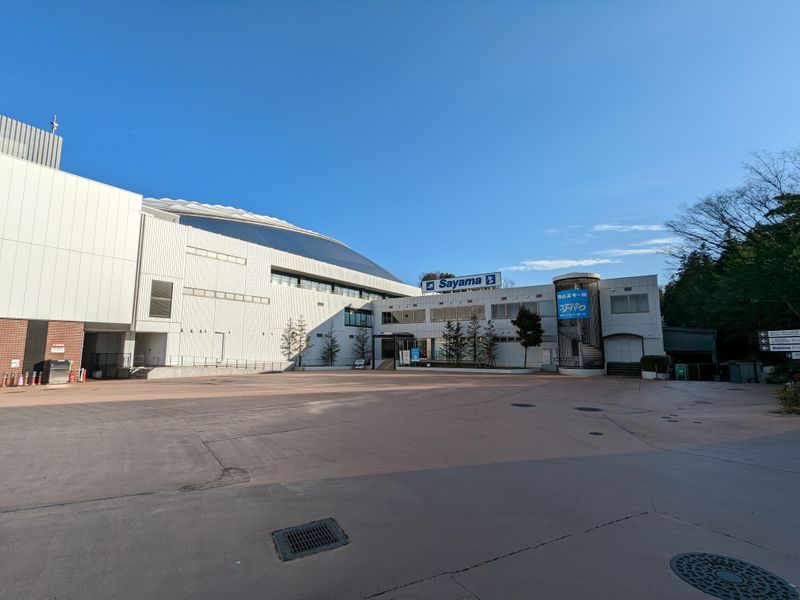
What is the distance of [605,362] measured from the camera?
112ft

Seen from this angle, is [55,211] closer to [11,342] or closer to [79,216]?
[79,216]

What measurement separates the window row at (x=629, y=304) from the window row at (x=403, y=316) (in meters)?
20.5

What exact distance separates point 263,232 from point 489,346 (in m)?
35.2

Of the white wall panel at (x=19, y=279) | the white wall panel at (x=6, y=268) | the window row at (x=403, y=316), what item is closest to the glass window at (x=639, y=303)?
the window row at (x=403, y=316)

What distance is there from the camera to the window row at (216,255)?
110 feet

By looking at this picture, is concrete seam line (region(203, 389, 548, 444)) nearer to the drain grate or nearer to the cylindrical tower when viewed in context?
the drain grate

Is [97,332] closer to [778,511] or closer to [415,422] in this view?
[415,422]

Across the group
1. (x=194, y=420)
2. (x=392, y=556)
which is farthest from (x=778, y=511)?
(x=194, y=420)

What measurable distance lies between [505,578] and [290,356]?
40.0 meters

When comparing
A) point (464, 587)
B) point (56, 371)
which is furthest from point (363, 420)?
point (56, 371)

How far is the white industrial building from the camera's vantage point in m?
23.3

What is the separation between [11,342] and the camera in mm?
22016

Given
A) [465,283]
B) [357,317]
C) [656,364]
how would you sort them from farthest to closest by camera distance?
[357,317] < [465,283] < [656,364]

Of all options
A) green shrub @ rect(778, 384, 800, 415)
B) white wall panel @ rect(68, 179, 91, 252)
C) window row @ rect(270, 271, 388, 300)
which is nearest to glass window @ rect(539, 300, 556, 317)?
window row @ rect(270, 271, 388, 300)
